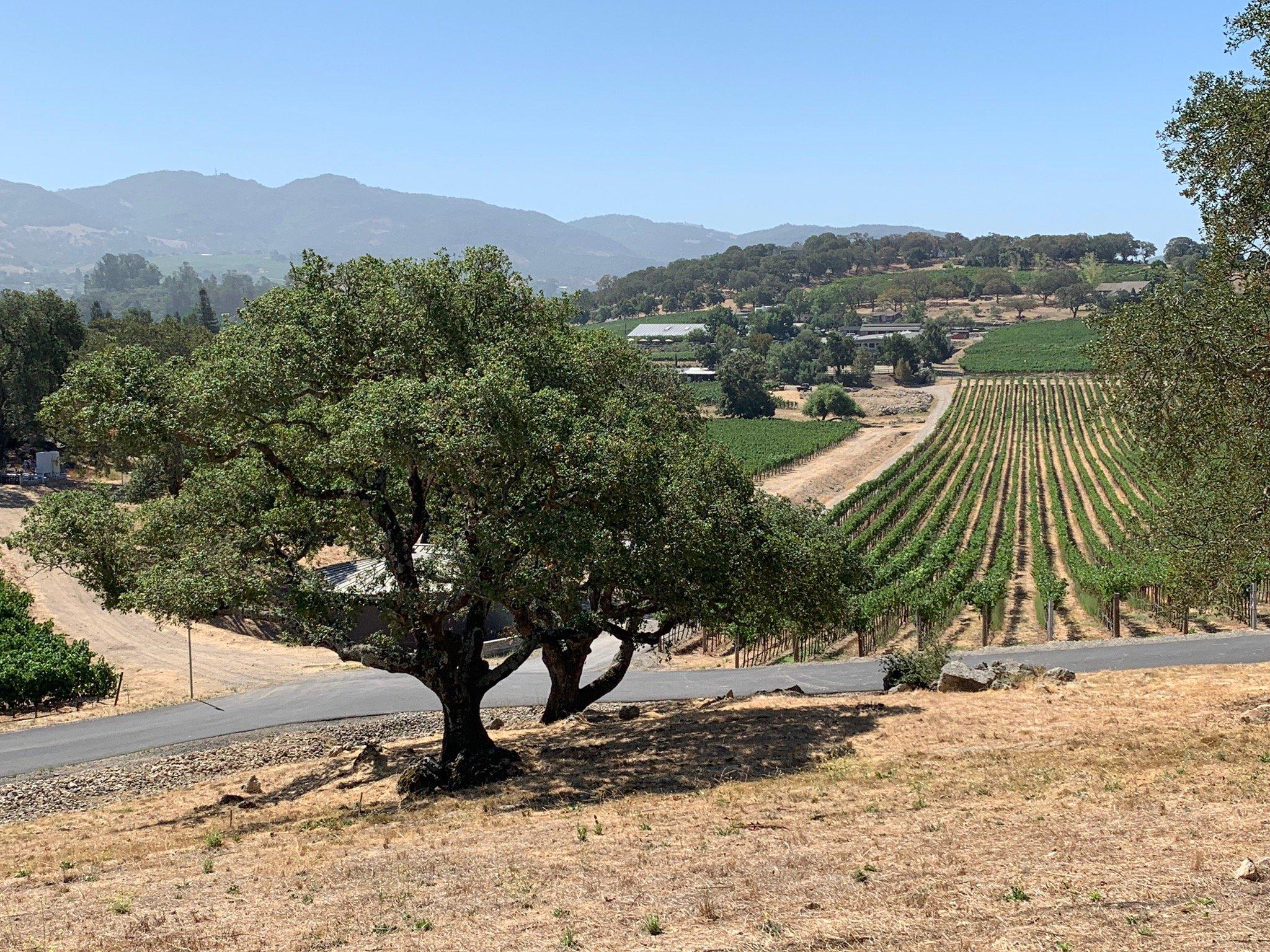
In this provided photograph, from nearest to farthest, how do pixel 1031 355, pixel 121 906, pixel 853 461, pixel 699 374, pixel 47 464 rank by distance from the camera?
1. pixel 121 906
2. pixel 47 464
3. pixel 853 461
4. pixel 699 374
5. pixel 1031 355

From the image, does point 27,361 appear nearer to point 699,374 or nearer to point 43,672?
point 43,672

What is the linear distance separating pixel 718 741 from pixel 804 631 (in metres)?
3.88

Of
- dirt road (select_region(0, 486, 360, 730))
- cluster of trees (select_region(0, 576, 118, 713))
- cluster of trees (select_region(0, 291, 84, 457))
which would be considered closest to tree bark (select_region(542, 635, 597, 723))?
dirt road (select_region(0, 486, 360, 730))

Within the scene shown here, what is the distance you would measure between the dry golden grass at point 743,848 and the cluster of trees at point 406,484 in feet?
10.3

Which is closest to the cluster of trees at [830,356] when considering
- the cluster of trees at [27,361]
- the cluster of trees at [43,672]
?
the cluster of trees at [27,361]

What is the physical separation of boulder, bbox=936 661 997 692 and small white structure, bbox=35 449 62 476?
64.1m

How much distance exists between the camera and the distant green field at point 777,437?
9925 cm

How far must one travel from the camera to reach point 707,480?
21.8 metres

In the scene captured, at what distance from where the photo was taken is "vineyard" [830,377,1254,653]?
3978 cm

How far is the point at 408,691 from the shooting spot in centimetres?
3209

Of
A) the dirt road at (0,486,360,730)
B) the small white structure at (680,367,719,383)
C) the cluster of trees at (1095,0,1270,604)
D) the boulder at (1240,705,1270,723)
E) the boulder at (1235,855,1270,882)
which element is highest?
the small white structure at (680,367,719,383)

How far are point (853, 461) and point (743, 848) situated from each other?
90202mm

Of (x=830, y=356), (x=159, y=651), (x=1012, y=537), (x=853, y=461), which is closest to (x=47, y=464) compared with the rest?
(x=159, y=651)

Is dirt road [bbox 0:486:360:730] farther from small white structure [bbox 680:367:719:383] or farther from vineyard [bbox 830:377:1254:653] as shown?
small white structure [bbox 680:367:719:383]
